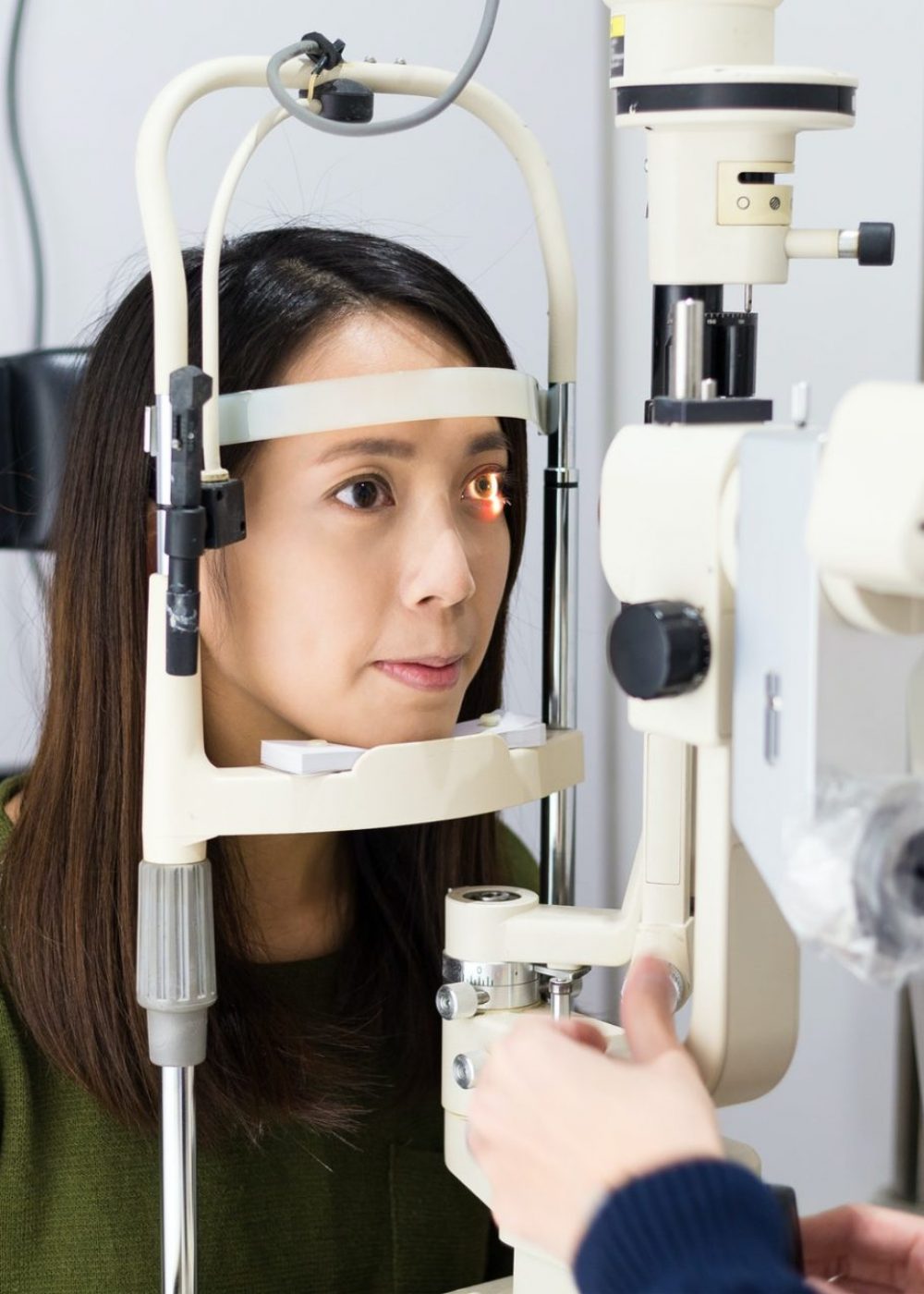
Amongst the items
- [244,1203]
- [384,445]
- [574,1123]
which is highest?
[384,445]

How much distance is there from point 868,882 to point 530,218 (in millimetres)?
1474

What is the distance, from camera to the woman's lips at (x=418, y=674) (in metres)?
1.04

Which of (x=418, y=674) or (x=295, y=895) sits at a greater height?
(x=418, y=674)

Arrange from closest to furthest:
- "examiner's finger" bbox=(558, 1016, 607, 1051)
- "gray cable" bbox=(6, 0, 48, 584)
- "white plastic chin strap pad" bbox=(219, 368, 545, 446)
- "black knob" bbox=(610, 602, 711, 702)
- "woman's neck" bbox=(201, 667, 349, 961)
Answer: "black knob" bbox=(610, 602, 711, 702), "examiner's finger" bbox=(558, 1016, 607, 1051), "white plastic chin strap pad" bbox=(219, 368, 545, 446), "woman's neck" bbox=(201, 667, 349, 961), "gray cable" bbox=(6, 0, 48, 584)

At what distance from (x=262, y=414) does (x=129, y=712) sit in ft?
Answer: 0.89

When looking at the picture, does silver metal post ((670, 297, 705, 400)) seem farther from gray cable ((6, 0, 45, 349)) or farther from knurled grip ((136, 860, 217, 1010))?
gray cable ((6, 0, 45, 349))

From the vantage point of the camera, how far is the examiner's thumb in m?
0.76

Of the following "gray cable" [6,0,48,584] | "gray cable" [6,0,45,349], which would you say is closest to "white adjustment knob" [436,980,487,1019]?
"gray cable" [6,0,48,584]

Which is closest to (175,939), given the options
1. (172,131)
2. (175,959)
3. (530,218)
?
(175,959)

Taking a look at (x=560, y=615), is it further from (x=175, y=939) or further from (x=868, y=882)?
(x=868, y=882)

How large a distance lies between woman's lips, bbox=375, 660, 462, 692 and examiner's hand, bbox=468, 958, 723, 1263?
1.04ft

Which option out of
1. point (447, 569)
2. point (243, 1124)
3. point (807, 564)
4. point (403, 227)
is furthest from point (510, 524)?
point (403, 227)

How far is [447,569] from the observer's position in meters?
1.01

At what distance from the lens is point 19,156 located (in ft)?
5.08
